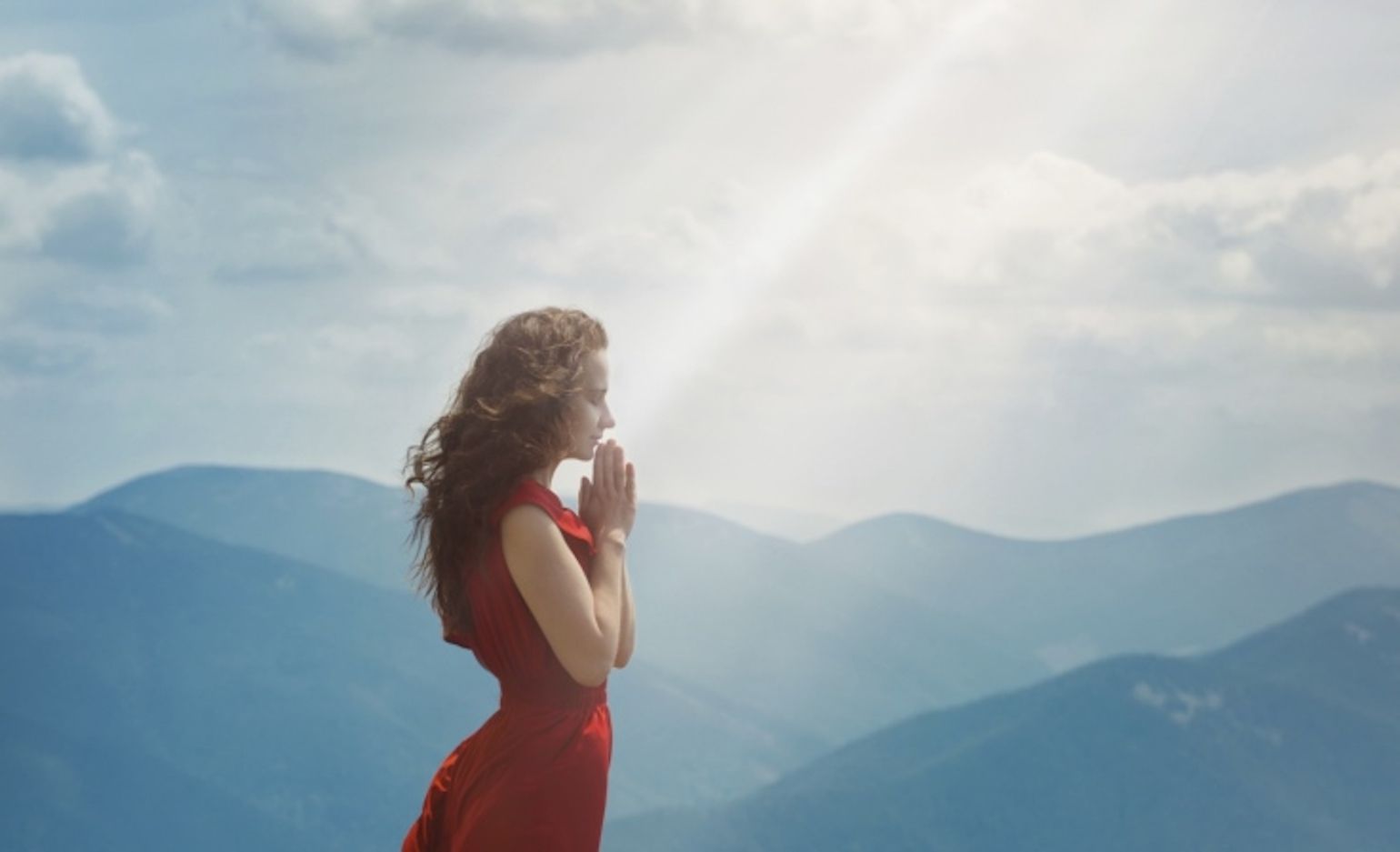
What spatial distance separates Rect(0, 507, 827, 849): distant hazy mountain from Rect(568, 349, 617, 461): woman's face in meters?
19.8

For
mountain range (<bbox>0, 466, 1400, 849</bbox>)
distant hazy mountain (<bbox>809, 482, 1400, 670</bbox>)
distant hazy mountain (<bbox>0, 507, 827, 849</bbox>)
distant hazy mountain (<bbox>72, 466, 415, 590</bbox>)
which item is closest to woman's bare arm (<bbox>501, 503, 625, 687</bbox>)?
mountain range (<bbox>0, 466, 1400, 849</bbox>)

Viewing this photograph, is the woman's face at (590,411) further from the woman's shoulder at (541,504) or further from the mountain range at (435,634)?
the mountain range at (435,634)

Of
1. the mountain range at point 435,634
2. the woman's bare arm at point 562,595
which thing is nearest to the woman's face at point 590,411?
the woman's bare arm at point 562,595

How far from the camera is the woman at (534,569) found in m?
2.02

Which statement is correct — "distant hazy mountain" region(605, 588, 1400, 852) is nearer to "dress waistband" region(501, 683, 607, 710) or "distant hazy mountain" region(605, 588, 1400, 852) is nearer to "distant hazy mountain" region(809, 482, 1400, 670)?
"distant hazy mountain" region(809, 482, 1400, 670)

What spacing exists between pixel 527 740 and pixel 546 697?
0.23 feet

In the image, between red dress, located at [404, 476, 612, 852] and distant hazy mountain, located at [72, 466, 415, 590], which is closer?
red dress, located at [404, 476, 612, 852]

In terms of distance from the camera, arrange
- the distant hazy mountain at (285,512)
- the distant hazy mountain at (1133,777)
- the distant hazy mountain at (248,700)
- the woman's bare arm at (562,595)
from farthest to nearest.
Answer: the distant hazy mountain at (285,512) < the distant hazy mountain at (248,700) < the distant hazy mountain at (1133,777) < the woman's bare arm at (562,595)

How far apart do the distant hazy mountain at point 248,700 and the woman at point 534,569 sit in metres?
19.7

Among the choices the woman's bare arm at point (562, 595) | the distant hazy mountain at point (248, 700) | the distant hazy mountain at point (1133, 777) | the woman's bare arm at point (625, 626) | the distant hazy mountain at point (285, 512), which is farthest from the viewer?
the distant hazy mountain at point (285, 512)

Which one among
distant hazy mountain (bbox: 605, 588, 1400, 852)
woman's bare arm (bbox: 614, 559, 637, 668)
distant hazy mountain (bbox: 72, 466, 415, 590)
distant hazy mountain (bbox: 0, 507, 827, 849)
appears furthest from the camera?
distant hazy mountain (bbox: 72, 466, 415, 590)

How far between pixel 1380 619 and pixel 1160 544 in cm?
365

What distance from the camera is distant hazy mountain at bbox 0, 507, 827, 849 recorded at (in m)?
21.8

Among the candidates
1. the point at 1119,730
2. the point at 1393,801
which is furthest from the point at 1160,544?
the point at 1393,801
